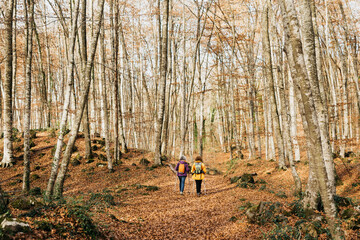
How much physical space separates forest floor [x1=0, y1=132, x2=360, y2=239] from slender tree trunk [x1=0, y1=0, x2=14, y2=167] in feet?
2.45

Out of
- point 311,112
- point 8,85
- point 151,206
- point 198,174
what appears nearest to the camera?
point 311,112

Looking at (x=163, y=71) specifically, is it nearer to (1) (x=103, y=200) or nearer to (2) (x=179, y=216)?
(1) (x=103, y=200)

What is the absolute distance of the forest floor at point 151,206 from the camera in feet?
13.4

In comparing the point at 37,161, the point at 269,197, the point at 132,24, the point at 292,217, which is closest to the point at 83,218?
the point at 292,217

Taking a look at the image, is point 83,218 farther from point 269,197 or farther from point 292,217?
point 269,197

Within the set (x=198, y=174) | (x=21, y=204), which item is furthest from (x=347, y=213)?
(x=21, y=204)

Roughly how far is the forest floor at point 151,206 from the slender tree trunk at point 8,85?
0.75 meters

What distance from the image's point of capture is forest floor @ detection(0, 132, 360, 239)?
4.09 meters

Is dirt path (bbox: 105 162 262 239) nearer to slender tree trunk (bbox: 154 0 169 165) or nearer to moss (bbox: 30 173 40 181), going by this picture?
slender tree trunk (bbox: 154 0 169 165)

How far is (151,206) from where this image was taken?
Answer: 287 inches

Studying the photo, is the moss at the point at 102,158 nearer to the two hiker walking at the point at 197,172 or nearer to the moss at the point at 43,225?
the two hiker walking at the point at 197,172

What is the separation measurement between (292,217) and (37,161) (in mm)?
13826

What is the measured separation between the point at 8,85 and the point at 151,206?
835 centimetres

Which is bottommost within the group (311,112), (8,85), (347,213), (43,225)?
(347,213)
